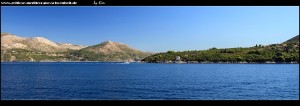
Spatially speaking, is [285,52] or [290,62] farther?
[285,52]
